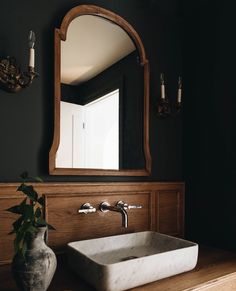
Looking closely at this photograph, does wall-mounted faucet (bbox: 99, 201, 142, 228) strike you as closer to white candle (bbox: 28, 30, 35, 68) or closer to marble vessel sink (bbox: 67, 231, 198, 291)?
marble vessel sink (bbox: 67, 231, 198, 291)

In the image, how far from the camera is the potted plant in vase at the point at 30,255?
811 millimetres

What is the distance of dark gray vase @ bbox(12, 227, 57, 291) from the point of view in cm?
81

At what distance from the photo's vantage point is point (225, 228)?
1.43 metres

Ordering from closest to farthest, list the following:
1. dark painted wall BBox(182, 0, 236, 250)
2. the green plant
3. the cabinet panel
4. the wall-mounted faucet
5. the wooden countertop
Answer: the green plant → the wooden countertop → the wall-mounted faucet → dark painted wall BBox(182, 0, 236, 250) → the cabinet panel

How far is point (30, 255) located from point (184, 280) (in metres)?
0.56

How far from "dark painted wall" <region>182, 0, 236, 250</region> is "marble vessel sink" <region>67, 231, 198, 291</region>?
366 mm

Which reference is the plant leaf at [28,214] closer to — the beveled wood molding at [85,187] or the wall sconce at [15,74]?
the beveled wood molding at [85,187]

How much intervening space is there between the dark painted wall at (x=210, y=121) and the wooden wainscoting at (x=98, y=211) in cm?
14

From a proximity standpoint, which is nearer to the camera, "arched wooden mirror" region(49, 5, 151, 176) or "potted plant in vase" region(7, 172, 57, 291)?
"potted plant in vase" region(7, 172, 57, 291)

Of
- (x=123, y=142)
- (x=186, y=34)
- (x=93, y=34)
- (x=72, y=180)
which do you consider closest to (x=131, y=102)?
(x=123, y=142)

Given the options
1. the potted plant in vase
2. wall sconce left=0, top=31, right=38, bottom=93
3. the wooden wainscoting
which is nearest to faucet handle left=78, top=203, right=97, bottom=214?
the wooden wainscoting

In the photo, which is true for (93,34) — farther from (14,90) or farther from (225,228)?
(225,228)

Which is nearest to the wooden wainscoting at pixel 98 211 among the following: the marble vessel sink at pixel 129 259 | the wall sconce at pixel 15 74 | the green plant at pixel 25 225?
the marble vessel sink at pixel 129 259

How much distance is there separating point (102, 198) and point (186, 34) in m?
1.16
